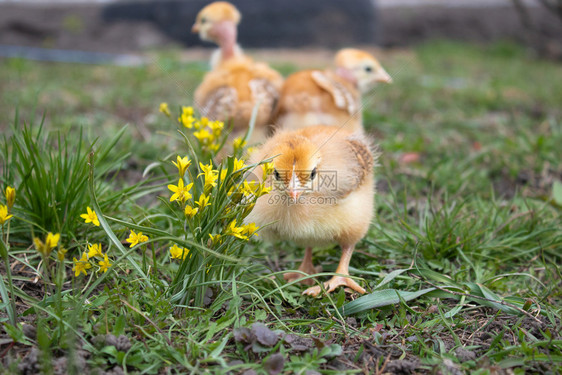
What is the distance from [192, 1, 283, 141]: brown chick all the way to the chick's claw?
158cm

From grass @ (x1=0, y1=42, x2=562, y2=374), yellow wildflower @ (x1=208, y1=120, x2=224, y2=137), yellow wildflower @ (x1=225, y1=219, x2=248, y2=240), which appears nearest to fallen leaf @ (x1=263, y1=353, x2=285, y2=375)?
grass @ (x1=0, y1=42, x2=562, y2=374)

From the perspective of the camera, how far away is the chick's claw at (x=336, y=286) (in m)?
2.40

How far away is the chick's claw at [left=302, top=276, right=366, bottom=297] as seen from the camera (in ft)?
7.88

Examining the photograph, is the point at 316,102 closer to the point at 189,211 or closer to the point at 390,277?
the point at 390,277

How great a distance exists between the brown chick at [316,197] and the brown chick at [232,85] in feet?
4.07

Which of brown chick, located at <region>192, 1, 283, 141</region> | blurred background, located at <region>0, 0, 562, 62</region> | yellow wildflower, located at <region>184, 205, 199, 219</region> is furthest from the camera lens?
blurred background, located at <region>0, 0, 562, 62</region>

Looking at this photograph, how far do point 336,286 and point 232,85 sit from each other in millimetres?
2079

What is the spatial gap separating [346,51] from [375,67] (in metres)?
0.35

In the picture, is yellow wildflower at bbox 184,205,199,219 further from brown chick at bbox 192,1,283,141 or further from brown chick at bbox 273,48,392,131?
brown chick at bbox 273,48,392,131

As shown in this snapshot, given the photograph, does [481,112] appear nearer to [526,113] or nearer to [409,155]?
[526,113]

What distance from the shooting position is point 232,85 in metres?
3.93

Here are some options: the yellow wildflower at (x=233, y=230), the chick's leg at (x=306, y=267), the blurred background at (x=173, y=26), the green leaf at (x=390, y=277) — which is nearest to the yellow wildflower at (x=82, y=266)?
the yellow wildflower at (x=233, y=230)

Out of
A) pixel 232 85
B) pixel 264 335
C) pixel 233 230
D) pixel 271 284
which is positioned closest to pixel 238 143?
pixel 233 230

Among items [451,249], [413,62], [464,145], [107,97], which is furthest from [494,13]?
[451,249]
